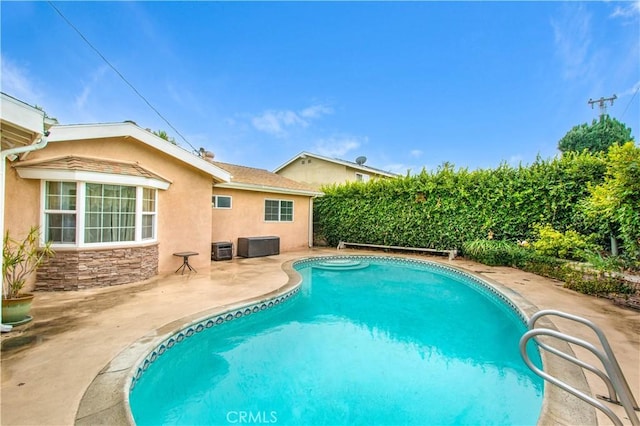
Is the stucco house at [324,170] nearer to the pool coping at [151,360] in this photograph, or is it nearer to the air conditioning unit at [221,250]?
the air conditioning unit at [221,250]

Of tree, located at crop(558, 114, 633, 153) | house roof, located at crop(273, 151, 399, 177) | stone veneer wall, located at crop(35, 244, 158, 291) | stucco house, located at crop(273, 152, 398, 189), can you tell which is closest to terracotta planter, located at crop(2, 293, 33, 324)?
stone veneer wall, located at crop(35, 244, 158, 291)

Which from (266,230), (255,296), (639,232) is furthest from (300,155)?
(639,232)

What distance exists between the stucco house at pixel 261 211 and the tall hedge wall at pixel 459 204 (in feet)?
6.10

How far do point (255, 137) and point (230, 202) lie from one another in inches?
520

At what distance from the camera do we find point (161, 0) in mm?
11578

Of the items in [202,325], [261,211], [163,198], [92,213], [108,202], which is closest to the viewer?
[202,325]

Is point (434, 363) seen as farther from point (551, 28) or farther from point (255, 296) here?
point (551, 28)

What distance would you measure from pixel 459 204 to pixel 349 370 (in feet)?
36.5

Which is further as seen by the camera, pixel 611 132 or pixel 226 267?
pixel 611 132

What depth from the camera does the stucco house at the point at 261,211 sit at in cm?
1281

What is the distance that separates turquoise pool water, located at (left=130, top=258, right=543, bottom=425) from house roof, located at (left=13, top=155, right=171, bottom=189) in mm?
5110

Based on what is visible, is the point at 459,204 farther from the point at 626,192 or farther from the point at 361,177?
the point at 361,177

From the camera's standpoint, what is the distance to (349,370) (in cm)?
477

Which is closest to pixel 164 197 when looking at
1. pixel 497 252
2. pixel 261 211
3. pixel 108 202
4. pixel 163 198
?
pixel 163 198
